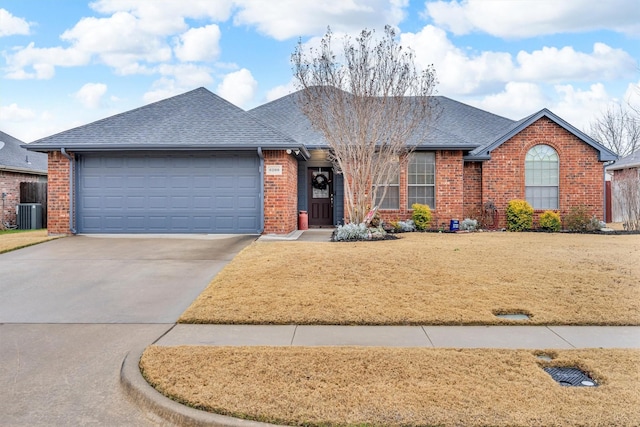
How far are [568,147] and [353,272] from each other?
12.9 meters

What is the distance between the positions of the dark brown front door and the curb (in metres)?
14.0

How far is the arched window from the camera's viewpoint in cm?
1769

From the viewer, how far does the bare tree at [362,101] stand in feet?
48.1

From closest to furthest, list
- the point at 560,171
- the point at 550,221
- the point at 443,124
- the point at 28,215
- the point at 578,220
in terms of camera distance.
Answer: the point at 578,220 < the point at 550,221 < the point at 560,171 < the point at 28,215 < the point at 443,124

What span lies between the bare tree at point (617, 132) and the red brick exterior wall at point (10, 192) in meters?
42.6

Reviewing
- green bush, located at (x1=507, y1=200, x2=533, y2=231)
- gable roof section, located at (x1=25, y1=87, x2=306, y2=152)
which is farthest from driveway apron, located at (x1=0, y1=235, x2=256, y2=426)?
green bush, located at (x1=507, y1=200, x2=533, y2=231)

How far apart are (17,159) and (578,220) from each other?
23.3m

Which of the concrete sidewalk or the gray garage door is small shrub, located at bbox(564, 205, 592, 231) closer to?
the gray garage door

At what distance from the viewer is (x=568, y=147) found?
17656 mm

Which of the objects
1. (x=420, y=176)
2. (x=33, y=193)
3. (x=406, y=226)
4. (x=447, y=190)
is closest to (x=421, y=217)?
(x=406, y=226)

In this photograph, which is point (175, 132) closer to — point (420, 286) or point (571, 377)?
point (420, 286)

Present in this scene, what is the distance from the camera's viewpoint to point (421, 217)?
54.4ft

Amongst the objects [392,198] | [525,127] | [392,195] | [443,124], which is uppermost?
[443,124]

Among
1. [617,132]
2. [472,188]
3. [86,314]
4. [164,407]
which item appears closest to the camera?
[164,407]
